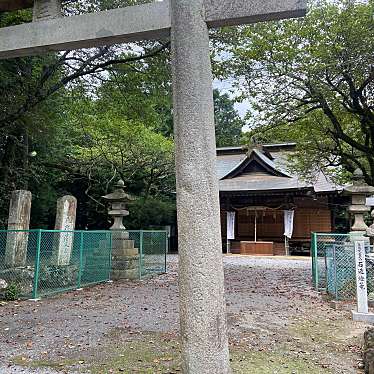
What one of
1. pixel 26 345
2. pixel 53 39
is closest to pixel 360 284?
pixel 26 345

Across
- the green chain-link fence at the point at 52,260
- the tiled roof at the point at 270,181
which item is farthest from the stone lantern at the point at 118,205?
the tiled roof at the point at 270,181

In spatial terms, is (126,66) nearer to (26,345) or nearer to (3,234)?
(3,234)

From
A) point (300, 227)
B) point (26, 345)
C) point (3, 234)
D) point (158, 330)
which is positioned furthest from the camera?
point (300, 227)

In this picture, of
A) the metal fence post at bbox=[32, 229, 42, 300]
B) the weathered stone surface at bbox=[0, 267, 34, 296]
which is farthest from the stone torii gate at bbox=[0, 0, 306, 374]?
the weathered stone surface at bbox=[0, 267, 34, 296]

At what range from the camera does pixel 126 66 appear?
11.7 meters

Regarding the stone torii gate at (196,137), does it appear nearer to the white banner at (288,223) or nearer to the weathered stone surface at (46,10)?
the weathered stone surface at (46,10)

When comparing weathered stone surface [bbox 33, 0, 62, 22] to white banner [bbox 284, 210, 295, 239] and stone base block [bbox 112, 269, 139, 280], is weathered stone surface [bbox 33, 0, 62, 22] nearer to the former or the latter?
stone base block [bbox 112, 269, 139, 280]

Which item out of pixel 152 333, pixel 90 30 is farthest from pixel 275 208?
pixel 90 30

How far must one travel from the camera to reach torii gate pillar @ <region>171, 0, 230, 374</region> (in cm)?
318

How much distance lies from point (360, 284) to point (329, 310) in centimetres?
113

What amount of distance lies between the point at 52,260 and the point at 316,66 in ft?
27.5

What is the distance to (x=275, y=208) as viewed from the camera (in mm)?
21281

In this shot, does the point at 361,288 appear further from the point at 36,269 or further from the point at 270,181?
the point at 270,181

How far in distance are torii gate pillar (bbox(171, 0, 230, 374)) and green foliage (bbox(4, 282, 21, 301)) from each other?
621 centimetres
